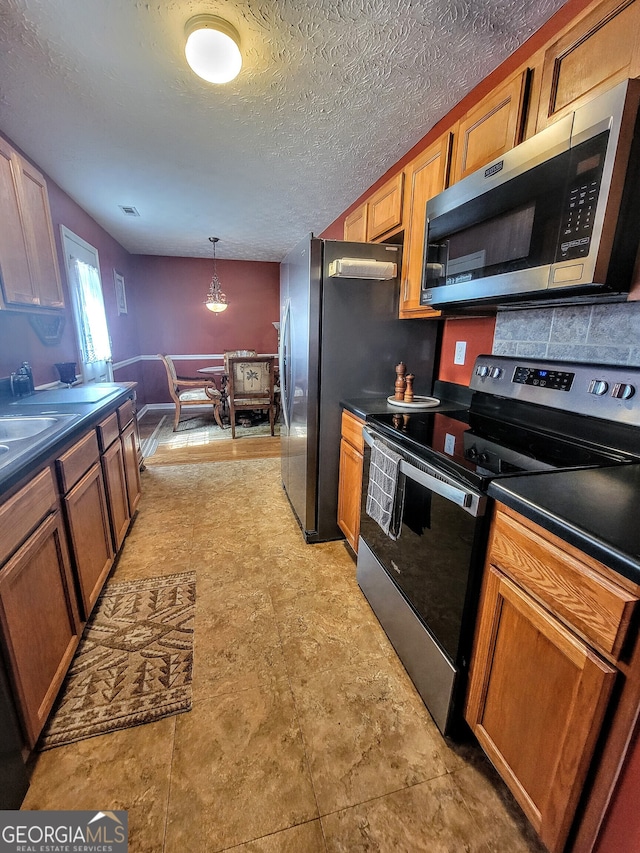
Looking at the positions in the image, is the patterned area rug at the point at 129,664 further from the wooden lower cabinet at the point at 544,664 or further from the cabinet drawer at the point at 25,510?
the wooden lower cabinet at the point at 544,664

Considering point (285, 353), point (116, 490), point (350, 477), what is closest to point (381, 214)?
point (285, 353)

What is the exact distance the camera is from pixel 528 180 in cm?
109

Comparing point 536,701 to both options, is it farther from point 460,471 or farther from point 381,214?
point 381,214

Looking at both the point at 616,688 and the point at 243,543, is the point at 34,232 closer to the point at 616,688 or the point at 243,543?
the point at 243,543

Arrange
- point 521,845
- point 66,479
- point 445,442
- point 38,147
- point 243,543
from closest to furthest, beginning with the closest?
point 521,845, point 445,442, point 66,479, point 243,543, point 38,147

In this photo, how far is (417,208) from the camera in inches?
70.4

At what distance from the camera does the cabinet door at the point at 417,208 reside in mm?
1609

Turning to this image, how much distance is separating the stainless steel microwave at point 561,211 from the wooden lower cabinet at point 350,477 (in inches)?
34.3

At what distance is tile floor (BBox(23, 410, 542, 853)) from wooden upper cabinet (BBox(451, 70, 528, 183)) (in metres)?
1.98

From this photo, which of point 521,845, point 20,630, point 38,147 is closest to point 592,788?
point 521,845

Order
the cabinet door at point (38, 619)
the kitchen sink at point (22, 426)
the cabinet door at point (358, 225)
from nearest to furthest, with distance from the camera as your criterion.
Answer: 1. the cabinet door at point (38, 619)
2. the kitchen sink at point (22, 426)
3. the cabinet door at point (358, 225)

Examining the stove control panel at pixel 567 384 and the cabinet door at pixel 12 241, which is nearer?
the stove control panel at pixel 567 384

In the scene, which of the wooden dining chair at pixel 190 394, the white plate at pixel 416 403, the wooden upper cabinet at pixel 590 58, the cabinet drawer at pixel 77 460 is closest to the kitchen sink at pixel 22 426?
the cabinet drawer at pixel 77 460

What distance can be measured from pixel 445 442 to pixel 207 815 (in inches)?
50.5
